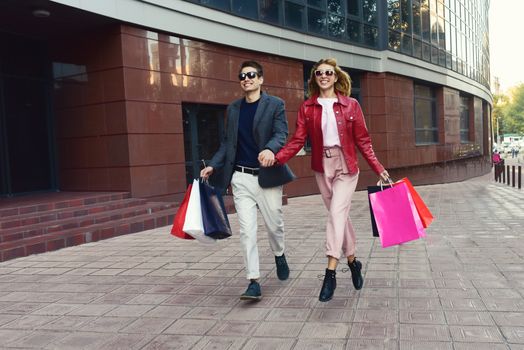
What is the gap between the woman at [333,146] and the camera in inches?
159

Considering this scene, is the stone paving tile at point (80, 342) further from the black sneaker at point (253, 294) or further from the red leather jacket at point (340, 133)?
the red leather jacket at point (340, 133)

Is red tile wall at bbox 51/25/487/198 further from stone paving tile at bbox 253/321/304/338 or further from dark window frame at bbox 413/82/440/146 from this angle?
dark window frame at bbox 413/82/440/146

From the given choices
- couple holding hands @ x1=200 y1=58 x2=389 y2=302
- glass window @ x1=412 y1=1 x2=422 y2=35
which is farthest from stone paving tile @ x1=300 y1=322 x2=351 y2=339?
glass window @ x1=412 y1=1 x2=422 y2=35

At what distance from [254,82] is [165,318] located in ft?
6.49

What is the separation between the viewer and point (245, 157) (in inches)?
167

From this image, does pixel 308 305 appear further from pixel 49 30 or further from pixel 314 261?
pixel 49 30

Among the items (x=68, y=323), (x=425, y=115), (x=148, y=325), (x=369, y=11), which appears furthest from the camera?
(x=425, y=115)

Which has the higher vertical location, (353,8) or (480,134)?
(353,8)

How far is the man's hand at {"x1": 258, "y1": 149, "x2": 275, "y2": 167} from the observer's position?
3900mm

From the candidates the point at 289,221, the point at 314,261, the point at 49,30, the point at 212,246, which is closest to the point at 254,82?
the point at 314,261

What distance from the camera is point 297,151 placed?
4168mm

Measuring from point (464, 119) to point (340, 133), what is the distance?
2600 centimetres

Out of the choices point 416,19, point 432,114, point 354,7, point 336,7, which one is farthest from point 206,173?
point 432,114

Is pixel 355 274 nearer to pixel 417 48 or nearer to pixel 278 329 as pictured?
pixel 278 329
